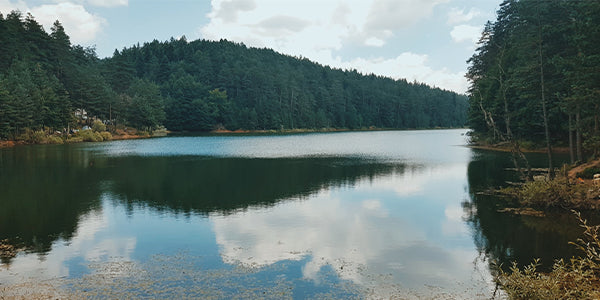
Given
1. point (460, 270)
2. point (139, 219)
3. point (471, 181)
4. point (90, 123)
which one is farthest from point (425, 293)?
point (90, 123)

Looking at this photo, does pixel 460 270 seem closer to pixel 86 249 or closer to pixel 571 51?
pixel 86 249

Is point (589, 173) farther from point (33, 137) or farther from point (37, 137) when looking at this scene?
point (33, 137)

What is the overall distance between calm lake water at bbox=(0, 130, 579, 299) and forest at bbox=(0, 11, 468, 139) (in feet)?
177

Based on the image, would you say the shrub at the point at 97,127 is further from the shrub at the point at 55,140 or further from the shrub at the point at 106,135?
the shrub at the point at 55,140

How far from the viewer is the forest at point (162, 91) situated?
7806 cm

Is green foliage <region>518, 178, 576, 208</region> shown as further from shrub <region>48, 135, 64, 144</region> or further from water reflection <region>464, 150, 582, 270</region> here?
shrub <region>48, 135, 64, 144</region>

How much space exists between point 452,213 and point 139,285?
14733mm

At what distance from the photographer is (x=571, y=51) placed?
29828 mm

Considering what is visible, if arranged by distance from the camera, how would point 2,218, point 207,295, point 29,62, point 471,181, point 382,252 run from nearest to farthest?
point 207,295 → point 382,252 → point 2,218 → point 471,181 → point 29,62

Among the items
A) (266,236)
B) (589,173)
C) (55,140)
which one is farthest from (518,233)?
(55,140)

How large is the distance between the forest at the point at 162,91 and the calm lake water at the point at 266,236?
177ft

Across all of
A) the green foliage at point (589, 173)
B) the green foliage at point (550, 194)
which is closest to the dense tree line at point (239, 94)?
the green foliage at point (589, 173)

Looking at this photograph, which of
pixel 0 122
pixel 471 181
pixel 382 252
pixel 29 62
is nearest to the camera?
pixel 382 252

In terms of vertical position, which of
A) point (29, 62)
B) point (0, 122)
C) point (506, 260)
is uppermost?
point (29, 62)
